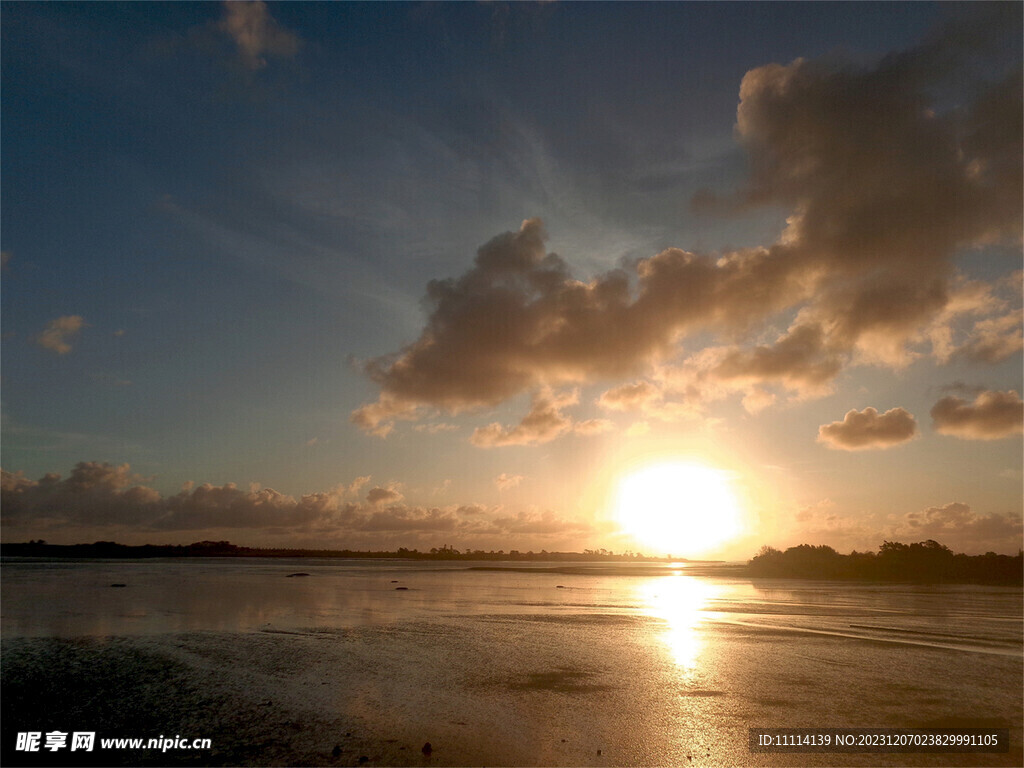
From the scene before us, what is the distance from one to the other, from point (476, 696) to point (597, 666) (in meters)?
5.74

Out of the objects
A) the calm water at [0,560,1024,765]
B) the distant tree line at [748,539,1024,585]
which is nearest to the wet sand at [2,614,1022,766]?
the calm water at [0,560,1024,765]

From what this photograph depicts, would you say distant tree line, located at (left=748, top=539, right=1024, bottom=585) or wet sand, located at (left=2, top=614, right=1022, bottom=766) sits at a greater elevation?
wet sand, located at (left=2, top=614, right=1022, bottom=766)

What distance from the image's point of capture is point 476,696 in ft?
51.0

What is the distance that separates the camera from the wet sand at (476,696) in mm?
11633

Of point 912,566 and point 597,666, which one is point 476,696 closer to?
point 597,666

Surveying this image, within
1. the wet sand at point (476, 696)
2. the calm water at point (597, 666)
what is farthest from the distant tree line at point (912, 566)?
the wet sand at point (476, 696)

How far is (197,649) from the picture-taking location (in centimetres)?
2131

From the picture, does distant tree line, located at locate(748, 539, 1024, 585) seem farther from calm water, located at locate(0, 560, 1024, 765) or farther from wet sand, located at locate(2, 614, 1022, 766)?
wet sand, located at locate(2, 614, 1022, 766)

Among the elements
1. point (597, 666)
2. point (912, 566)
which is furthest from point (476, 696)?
point (912, 566)

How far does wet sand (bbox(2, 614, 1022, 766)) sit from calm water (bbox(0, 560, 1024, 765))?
0.09 m

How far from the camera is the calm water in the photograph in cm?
1280

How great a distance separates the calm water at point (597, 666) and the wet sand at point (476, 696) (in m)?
0.09

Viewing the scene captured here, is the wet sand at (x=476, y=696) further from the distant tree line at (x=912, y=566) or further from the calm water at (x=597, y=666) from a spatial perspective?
the distant tree line at (x=912, y=566)

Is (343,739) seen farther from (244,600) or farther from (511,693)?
(244,600)
